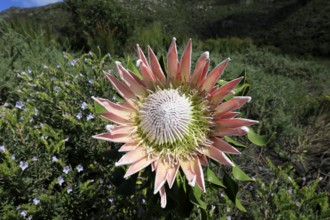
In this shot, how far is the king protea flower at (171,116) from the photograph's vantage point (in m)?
1.12

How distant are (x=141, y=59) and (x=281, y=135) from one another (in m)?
2.71

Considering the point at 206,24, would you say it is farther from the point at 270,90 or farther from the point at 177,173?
the point at 177,173

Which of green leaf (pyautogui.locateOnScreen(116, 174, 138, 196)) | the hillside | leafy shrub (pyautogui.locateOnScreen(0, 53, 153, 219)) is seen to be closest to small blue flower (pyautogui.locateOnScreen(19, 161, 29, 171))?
leafy shrub (pyautogui.locateOnScreen(0, 53, 153, 219))

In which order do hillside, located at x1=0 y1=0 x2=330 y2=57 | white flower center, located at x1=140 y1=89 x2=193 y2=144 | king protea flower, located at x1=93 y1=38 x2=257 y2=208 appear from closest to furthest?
king protea flower, located at x1=93 y1=38 x2=257 y2=208
white flower center, located at x1=140 y1=89 x2=193 y2=144
hillside, located at x1=0 y1=0 x2=330 y2=57

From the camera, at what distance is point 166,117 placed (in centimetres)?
125

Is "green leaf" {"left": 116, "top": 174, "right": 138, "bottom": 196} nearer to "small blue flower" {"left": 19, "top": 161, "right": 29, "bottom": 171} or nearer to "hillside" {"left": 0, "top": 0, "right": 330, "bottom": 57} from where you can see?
"small blue flower" {"left": 19, "top": 161, "right": 29, "bottom": 171}

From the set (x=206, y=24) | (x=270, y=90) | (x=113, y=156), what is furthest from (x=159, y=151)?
(x=206, y=24)

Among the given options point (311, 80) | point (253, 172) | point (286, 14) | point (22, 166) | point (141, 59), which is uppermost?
point (141, 59)

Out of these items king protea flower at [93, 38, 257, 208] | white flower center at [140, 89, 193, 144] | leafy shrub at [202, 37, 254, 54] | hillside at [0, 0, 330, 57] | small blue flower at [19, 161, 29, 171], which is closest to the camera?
king protea flower at [93, 38, 257, 208]

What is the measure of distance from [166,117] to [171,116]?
0.02m

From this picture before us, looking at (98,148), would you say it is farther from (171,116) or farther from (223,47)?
(223,47)

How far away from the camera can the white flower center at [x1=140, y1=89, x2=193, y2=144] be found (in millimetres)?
1258

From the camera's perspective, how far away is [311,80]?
23.2 feet

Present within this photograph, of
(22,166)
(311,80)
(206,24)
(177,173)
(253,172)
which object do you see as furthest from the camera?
(206,24)
